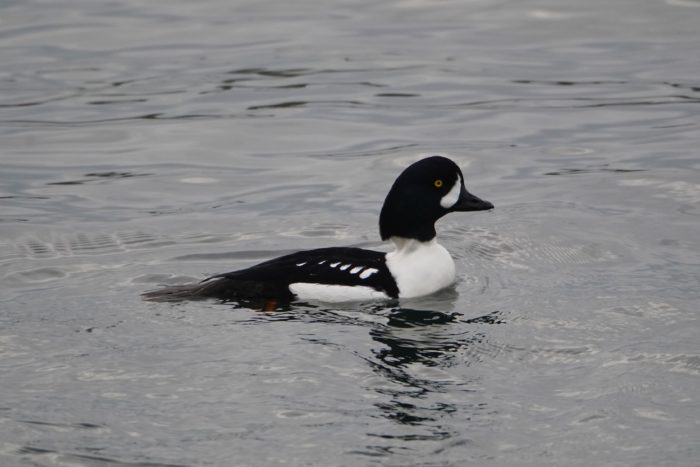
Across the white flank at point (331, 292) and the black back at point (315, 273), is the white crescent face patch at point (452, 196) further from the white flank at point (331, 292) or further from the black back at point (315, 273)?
the white flank at point (331, 292)

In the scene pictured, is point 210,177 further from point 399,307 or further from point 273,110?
point 399,307

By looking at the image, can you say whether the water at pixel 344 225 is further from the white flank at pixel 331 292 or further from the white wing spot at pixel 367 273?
the white wing spot at pixel 367 273

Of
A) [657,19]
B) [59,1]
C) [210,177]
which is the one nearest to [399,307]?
[210,177]

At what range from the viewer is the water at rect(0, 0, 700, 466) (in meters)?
7.00

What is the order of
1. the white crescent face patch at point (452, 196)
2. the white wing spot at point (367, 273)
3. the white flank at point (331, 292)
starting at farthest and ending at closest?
1. the white crescent face patch at point (452, 196)
2. the white wing spot at point (367, 273)
3. the white flank at point (331, 292)

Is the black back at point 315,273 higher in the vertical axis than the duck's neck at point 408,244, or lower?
lower

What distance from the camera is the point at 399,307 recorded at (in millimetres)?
9289

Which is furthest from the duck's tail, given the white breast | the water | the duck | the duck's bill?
the duck's bill

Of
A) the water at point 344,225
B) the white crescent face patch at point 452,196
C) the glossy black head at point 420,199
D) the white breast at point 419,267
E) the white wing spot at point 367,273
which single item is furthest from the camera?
the white crescent face patch at point 452,196

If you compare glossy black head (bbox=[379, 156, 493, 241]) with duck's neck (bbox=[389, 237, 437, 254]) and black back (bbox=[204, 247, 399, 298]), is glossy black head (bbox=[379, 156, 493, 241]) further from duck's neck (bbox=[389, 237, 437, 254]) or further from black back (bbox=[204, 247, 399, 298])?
black back (bbox=[204, 247, 399, 298])

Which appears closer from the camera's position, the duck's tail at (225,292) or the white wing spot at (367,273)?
the duck's tail at (225,292)

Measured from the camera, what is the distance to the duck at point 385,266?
9.24 metres

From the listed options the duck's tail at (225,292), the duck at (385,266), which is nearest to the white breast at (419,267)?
the duck at (385,266)

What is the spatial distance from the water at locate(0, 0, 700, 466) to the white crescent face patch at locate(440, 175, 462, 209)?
2.07 feet
